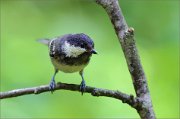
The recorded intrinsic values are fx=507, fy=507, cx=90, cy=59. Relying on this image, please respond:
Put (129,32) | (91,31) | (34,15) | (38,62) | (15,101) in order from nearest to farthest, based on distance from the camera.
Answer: (129,32), (15,101), (38,62), (91,31), (34,15)

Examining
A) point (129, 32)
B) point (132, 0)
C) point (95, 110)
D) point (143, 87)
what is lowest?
point (95, 110)

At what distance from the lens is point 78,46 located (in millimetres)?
2502

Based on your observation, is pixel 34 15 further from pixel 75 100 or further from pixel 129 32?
pixel 129 32

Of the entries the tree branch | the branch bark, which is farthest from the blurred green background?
the branch bark

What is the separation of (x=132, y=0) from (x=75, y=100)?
1.01 m

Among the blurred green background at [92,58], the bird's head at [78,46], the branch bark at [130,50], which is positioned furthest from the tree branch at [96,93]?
the blurred green background at [92,58]

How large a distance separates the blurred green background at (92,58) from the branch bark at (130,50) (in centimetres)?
131

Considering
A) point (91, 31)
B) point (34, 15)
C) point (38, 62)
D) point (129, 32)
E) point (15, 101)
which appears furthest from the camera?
Answer: point (34, 15)

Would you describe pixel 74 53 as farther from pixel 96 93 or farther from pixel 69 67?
pixel 96 93

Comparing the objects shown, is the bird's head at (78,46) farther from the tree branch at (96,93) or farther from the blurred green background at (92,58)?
the blurred green background at (92,58)

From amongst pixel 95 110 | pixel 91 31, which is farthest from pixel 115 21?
pixel 91 31

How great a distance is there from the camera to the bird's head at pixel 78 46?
8.05ft

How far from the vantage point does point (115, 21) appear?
5.84 ft

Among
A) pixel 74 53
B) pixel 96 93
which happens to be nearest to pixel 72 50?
pixel 74 53
